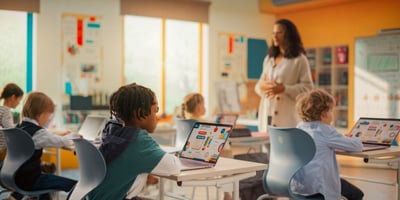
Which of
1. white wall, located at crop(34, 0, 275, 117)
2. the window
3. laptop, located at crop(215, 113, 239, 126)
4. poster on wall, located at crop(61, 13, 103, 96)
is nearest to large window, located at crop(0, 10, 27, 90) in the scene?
the window

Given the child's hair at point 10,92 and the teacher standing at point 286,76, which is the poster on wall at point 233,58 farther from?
the child's hair at point 10,92

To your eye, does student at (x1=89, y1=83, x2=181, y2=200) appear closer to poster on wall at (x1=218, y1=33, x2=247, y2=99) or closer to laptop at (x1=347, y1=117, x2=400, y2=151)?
laptop at (x1=347, y1=117, x2=400, y2=151)

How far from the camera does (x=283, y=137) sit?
3348 millimetres

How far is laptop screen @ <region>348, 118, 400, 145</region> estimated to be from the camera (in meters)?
3.62

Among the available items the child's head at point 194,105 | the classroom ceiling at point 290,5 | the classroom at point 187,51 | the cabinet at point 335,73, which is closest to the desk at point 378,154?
the child's head at point 194,105

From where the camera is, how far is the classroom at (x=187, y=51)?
742cm

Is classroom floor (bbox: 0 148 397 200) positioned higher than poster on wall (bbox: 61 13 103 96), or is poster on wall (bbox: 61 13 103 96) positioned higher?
poster on wall (bbox: 61 13 103 96)

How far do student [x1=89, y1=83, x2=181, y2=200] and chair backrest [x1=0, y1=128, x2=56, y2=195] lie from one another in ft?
3.54

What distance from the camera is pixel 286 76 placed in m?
4.69

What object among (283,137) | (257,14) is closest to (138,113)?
(283,137)

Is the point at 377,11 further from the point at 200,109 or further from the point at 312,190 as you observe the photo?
the point at 312,190

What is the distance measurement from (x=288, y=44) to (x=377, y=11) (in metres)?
4.32

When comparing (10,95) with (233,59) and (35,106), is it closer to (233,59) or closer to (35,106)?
(35,106)

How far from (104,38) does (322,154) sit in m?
5.24
